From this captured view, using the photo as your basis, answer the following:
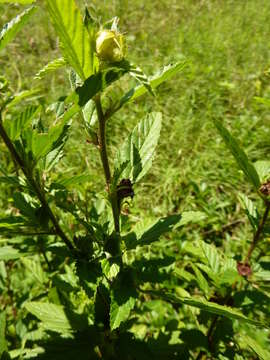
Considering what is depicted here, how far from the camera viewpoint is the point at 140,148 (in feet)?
3.19

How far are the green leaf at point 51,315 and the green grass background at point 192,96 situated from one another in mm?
823

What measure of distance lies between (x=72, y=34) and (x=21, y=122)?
32 centimetres

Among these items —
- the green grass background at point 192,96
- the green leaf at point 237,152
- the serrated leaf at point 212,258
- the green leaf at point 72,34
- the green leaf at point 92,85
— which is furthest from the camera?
the green grass background at point 192,96

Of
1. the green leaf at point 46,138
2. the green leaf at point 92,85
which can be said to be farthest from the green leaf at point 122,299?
the green leaf at point 92,85

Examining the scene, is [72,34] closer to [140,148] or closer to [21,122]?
[21,122]

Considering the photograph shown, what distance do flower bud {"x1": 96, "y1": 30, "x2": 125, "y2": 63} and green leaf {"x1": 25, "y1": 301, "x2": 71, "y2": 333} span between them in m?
1.01

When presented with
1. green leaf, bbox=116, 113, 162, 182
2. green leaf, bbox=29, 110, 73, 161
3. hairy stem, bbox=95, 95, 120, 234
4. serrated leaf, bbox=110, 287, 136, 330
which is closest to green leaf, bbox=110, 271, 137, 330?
serrated leaf, bbox=110, 287, 136, 330

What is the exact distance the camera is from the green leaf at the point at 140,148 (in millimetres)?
936

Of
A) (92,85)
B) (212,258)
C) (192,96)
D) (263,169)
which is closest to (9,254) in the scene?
(92,85)

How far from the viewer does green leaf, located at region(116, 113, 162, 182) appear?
936 millimetres

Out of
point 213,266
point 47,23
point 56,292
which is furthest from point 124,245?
point 47,23

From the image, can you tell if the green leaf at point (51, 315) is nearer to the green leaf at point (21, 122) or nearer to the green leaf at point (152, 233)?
the green leaf at point (152, 233)

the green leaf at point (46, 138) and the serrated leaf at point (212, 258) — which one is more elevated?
the green leaf at point (46, 138)

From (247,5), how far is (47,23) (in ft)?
9.88
